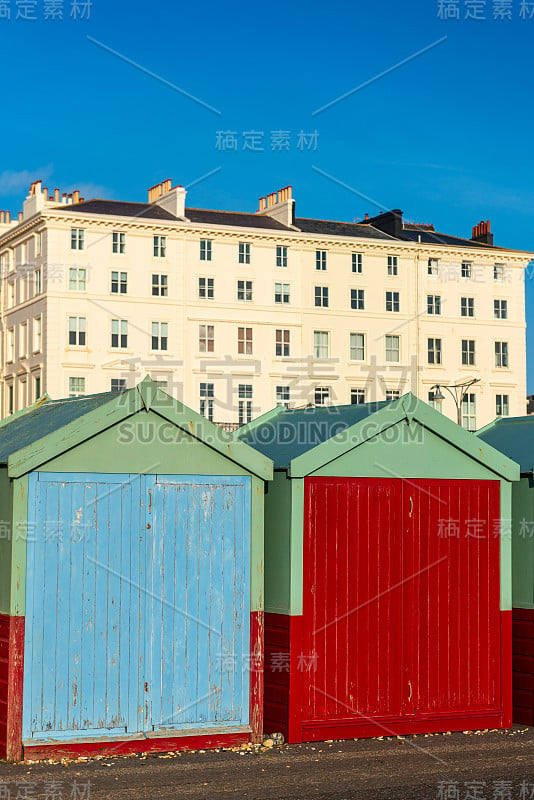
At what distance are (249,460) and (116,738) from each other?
9.40 ft

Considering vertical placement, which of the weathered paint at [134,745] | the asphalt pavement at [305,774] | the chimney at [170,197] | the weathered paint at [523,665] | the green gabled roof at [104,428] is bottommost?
the asphalt pavement at [305,774]

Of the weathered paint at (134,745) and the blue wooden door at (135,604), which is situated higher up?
the blue wooden door at (135,604)

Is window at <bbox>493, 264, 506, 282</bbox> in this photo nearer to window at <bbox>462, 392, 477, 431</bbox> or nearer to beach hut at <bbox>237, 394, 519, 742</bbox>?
window at <bbox>462, 392, 477, 431</bbox>

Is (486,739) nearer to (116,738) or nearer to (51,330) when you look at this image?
(116,738)

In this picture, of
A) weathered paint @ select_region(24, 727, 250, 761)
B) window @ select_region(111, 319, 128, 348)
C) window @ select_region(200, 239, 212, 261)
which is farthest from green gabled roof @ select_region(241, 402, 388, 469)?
window @ select_region(200, 239, 212, 261)

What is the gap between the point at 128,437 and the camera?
10727 millimetres

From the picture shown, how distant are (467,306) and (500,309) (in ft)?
8.94

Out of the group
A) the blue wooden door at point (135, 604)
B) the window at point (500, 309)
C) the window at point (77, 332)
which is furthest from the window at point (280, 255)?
the blue wooden door at point (135, 604)

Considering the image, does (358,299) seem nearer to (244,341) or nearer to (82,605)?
(244,341)

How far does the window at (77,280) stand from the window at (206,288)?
22.6 feet

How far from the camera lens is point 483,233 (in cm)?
7825

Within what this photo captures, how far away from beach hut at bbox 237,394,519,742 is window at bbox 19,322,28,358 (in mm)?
56496

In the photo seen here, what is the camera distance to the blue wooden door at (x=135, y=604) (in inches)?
402

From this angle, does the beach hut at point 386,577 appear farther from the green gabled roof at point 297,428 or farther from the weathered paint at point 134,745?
the weathered paint at point 134,745
